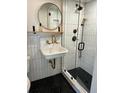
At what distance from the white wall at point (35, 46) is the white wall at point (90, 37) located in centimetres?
81

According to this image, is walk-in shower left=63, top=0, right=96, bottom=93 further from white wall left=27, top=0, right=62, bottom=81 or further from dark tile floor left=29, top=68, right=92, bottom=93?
white wall left=27, top=0, right=62, bottom=81

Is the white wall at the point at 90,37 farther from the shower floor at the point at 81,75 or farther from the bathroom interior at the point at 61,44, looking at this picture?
the shower floor at the point at 81,75

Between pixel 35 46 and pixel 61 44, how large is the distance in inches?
26.2

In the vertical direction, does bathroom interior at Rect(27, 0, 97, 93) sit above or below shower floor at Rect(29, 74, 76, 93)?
above

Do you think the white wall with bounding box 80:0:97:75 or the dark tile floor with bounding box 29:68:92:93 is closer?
the dark tile floor with bounding box 29:68:92:93

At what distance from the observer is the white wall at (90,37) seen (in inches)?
83.0

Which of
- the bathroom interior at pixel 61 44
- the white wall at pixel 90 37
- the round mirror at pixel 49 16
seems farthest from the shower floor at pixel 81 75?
the round mirror at pixel 49 16

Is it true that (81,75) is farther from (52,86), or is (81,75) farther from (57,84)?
(52,86)

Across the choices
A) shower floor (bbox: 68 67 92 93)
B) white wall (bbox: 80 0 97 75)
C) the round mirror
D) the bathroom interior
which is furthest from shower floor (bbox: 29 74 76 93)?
the round mirror

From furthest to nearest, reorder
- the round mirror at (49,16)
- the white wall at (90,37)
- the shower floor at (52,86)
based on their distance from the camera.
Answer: the white wall at (90,37) < the round mirror at (49,16) < the shower floor at (52,86)

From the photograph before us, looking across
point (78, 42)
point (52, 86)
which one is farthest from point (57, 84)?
point (78, 42)

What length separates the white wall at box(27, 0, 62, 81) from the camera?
5.79 ft
